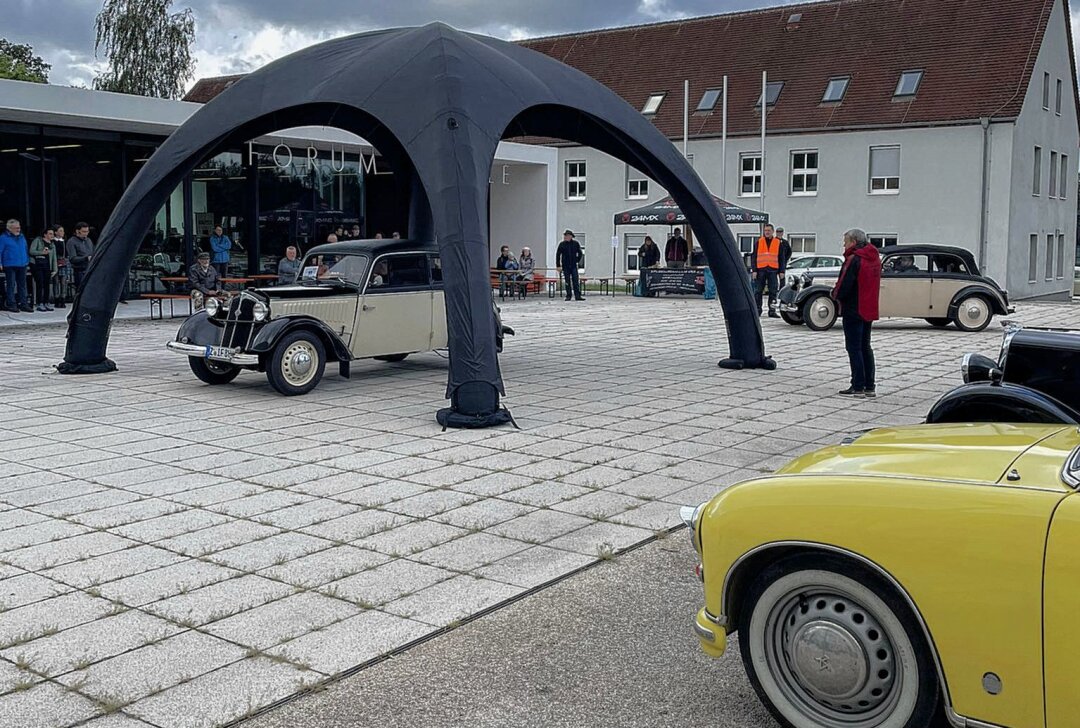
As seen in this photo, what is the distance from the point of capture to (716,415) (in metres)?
10.9

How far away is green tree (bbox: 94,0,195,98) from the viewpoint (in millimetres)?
50500

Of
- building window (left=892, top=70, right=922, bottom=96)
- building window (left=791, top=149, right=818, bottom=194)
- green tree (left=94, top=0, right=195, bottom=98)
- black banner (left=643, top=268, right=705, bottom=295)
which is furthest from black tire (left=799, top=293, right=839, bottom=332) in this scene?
green tree (left=94, top=0, right=195, bottom=98)

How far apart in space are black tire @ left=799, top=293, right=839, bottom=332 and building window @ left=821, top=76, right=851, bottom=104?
20.9 meters

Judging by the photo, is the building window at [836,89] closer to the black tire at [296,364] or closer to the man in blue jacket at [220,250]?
the man in blue jacket at [220,250]

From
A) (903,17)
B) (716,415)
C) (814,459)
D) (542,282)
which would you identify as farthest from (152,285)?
(903,17)

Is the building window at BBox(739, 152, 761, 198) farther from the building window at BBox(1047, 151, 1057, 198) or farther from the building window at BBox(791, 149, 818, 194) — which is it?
the building window at BBox(1047, 151, 1057, 198)

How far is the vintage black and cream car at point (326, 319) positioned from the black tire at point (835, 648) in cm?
867

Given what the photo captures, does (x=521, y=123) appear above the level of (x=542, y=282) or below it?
above

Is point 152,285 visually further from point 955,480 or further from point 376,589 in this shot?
point 955,480

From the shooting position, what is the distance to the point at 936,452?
388cm

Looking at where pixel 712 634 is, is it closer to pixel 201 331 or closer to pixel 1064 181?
pixel 201 331

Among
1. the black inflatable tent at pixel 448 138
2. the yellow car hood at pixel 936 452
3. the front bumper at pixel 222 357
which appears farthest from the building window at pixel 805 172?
the yellow car hood at pixel 936 452

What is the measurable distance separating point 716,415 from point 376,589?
5.90 m

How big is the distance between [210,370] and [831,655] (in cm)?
1023
